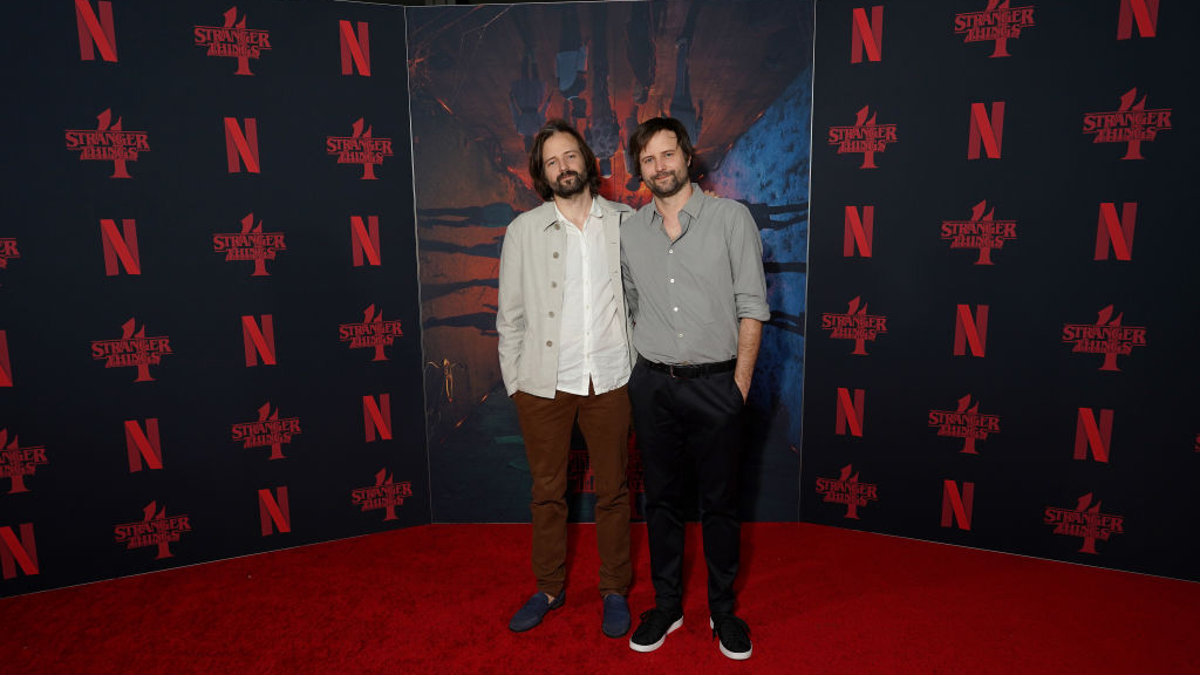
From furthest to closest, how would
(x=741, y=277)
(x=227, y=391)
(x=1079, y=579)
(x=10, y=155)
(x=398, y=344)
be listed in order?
(x=398, y=344), (x=227, y=391), (x=1079, y=579), (x=10, y=155), (x=741, y=277)

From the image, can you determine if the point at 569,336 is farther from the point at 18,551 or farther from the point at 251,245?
the point at 18,551

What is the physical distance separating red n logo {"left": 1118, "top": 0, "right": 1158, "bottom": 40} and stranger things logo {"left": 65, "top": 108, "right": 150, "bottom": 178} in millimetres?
4107

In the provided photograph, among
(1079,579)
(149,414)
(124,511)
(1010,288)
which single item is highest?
(1010,288)

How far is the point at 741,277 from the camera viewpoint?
2.32 metres

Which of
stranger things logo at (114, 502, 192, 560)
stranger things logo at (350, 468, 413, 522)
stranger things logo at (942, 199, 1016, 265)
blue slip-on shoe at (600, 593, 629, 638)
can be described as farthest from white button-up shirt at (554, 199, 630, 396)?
stranger things logo at (114, 502, 192, 560)

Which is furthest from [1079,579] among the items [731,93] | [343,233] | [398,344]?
[343,233]

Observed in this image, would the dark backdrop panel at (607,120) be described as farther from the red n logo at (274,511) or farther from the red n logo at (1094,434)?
the red n logo at (1094,434)

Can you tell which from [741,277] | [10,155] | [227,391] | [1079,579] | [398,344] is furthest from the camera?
[398,344]

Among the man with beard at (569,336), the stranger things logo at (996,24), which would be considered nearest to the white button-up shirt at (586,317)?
the man with beard at (569,336)

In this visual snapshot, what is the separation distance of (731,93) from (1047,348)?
73.0 inches

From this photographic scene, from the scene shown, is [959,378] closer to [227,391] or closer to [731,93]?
[731,93]

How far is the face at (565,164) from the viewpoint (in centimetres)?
251

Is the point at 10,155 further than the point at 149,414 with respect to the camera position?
No

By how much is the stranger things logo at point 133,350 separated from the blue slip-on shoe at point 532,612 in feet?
6.44
